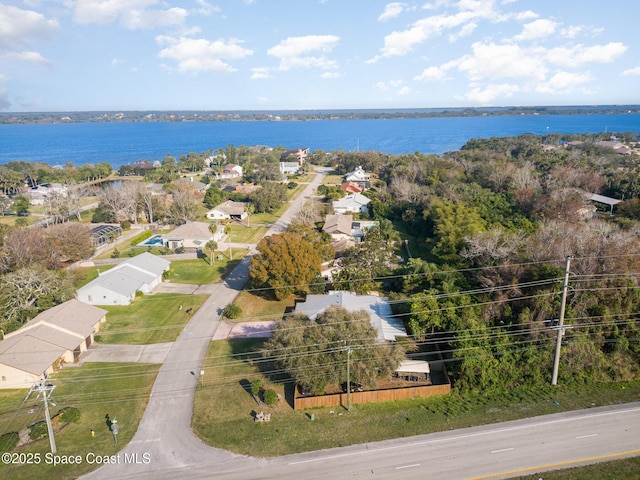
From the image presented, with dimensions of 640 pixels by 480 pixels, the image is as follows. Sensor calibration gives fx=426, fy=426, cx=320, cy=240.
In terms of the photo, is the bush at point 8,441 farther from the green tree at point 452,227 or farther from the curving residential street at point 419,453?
the green tree at point 452,227

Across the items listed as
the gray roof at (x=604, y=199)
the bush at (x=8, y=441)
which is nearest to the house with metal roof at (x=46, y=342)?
the bush at (x=8, y=441)

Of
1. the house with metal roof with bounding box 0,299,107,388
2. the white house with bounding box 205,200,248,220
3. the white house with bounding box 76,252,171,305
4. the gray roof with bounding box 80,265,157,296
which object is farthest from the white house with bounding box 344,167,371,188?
the house with metal roof with bounding box 0,299,107,388

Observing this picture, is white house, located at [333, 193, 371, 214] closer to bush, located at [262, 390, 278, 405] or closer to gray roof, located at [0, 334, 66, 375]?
bush, located at [262, 390, 278, 405]

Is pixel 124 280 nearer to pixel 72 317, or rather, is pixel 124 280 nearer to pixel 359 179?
pixel 72 317

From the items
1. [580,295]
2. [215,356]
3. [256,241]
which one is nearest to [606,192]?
[580,295]

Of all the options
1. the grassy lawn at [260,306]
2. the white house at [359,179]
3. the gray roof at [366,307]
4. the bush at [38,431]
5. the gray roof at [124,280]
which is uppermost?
the white house at [359,179]

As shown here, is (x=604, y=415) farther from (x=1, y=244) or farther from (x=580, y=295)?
(x=1, y=244)
